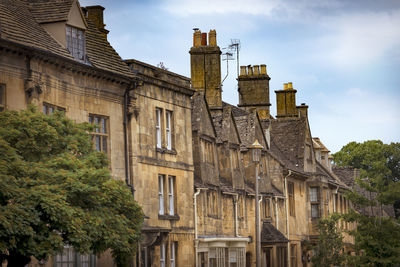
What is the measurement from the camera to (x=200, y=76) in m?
53.2

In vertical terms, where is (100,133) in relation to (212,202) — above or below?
above

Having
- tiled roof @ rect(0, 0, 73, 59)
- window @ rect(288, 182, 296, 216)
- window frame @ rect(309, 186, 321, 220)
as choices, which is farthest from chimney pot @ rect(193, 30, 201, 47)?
tiled roof @ rect(0, 0, 73, 59)

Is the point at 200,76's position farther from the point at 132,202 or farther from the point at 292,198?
the point at 132,202

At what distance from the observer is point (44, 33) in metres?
34.6

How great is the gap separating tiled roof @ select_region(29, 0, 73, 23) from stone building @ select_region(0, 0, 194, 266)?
37mm

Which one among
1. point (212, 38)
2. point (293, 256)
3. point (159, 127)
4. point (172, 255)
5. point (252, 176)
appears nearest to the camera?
point (159, 127)

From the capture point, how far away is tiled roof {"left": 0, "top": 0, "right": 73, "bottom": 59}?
103 feet

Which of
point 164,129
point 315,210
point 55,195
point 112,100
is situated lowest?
point 55,195

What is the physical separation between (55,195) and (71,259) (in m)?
10.7

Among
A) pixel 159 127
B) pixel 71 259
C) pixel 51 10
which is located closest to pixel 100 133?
pixel 51 10

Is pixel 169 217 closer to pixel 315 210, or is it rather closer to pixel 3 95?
pixel 3 95

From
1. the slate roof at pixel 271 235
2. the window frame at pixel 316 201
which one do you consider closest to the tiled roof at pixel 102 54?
the slate roof at pixel 271 235

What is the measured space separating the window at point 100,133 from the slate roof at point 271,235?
20.2 metres

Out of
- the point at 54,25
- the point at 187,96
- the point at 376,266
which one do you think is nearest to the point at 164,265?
the point at 187,96
